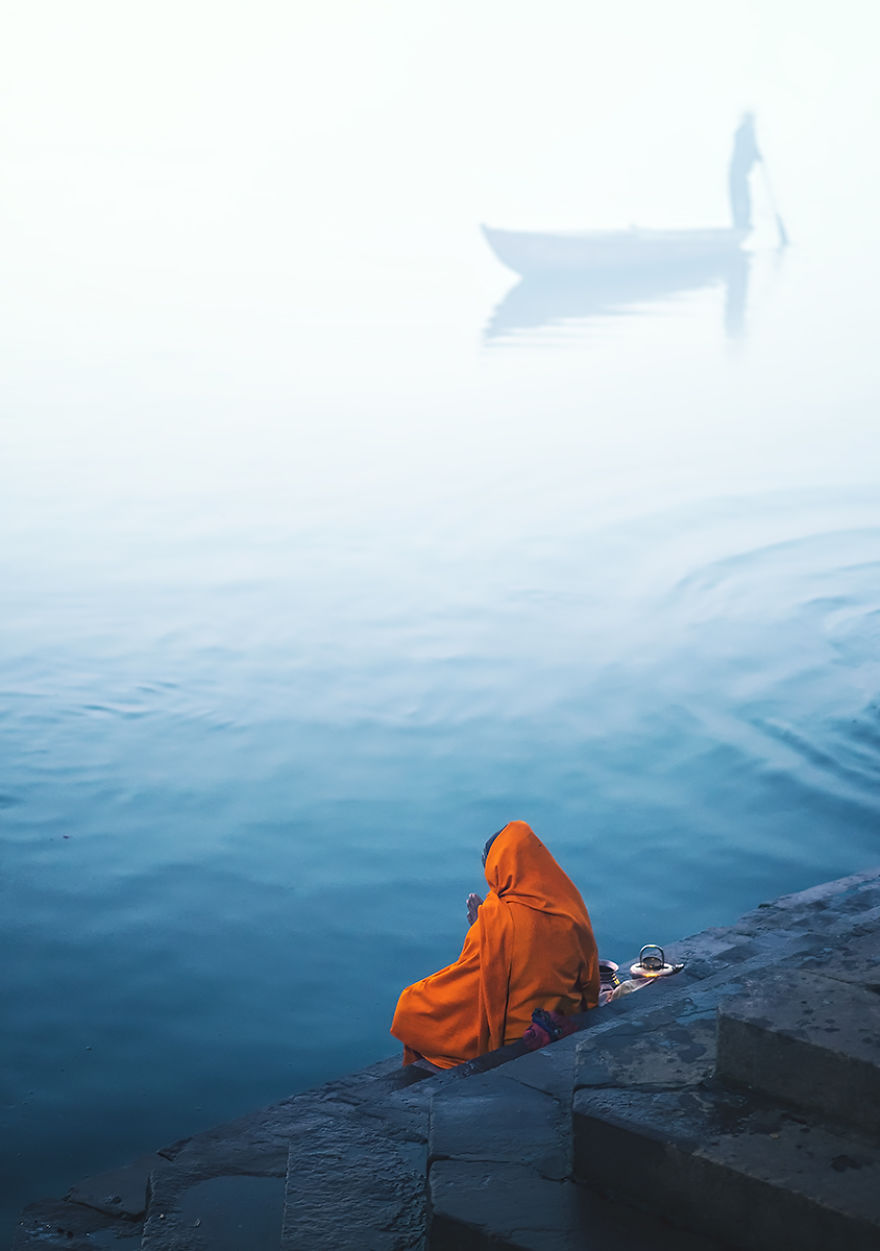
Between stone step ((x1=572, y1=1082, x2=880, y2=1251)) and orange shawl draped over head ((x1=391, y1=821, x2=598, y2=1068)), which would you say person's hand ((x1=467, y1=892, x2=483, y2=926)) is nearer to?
orange shawl draped over head ((x1=391, y1=821, x2=598, y2=1068))

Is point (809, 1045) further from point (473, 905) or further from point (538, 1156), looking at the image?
point (473, 905)

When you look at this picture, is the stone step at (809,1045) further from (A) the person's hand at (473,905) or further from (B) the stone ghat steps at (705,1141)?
(A) the person's hand at (473,905)

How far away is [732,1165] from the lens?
2.39 meters

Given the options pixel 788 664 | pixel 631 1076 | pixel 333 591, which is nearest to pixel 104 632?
pixel 333 591

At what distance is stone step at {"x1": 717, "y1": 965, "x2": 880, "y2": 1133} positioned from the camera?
97.5 inches

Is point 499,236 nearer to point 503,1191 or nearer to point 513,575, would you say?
point 513,575

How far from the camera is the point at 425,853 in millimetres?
9852

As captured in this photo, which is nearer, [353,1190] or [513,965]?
[353,1190]

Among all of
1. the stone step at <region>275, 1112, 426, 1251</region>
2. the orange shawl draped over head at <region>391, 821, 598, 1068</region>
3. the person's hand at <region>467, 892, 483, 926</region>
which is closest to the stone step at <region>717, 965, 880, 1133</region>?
the stone step at <region>275, 1112, 426, 1251</region>

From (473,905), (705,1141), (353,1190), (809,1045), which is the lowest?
(353,1190)

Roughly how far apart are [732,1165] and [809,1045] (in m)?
0.30

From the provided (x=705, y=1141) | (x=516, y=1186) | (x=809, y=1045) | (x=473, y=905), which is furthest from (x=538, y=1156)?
(x=473, y=905)

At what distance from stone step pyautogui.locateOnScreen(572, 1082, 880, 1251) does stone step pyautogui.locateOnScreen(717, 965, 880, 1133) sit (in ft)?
0.14

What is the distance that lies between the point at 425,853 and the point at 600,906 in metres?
1.62
